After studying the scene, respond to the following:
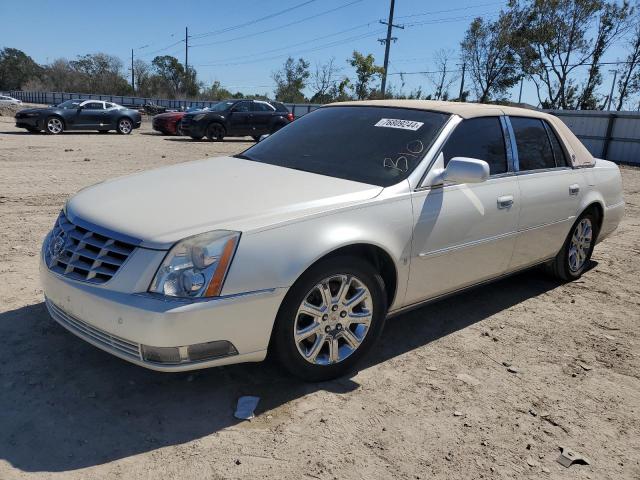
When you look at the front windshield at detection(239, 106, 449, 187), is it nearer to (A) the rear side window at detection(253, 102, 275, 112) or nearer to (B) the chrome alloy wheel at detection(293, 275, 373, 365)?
(B) the chrome alloy wheel at detection(293, 275, 373, 365)

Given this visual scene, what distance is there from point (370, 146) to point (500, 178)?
3.45ft

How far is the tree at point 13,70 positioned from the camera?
106m

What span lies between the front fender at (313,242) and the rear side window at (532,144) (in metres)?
1.55

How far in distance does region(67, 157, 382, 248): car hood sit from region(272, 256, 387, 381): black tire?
13.0 inches

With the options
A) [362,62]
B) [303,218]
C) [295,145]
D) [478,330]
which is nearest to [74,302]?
[303,218]

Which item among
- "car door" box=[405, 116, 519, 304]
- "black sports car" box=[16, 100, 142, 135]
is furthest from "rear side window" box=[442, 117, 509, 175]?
"black sports car" box=[16, 100, 142, 135]

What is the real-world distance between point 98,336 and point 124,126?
21.4 meters

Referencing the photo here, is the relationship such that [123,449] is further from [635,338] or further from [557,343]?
[635,338]

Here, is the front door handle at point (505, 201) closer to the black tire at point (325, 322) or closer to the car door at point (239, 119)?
the black tire at point (325, 322)

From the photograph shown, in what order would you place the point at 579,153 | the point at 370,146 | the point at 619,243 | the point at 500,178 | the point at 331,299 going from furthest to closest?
the point at 619,243 → the point at 579,153 → the point at 500,178 → the point at 370,146 → the point at 331,299

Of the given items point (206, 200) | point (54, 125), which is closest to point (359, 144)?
point (206, 200)

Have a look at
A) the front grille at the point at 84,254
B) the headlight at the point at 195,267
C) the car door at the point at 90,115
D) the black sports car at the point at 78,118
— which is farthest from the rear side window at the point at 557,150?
the car door at the point at 90,115

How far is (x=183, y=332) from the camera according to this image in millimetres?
2498

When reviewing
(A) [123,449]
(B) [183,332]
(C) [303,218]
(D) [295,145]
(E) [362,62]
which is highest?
(E) [362,62]
